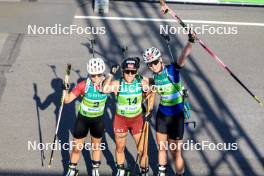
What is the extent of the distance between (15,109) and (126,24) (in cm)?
567

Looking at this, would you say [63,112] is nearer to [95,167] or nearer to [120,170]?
[95,167]

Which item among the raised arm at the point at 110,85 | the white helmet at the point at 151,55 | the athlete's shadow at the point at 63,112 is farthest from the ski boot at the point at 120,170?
the white helmet at the point at 151,55

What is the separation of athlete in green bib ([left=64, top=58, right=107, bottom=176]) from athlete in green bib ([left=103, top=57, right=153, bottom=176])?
0.22m

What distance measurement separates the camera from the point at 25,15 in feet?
54.7

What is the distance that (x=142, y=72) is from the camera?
552 inches

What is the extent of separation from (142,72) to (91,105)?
4.67m

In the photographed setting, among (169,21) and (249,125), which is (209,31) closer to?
(169,21)

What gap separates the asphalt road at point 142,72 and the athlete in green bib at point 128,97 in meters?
1.30

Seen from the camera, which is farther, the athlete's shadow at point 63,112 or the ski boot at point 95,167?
the athlete's shadow at point 63,112

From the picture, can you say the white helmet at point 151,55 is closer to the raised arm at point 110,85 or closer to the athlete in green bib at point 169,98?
the athlete in green bib at point 169,98

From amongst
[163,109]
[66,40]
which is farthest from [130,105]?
[66,40]

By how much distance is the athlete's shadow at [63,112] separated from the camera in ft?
36.1

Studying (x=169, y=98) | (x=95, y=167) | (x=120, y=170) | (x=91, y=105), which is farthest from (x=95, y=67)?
(x=120, y=170)

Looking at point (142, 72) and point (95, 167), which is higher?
point (142, 72)
